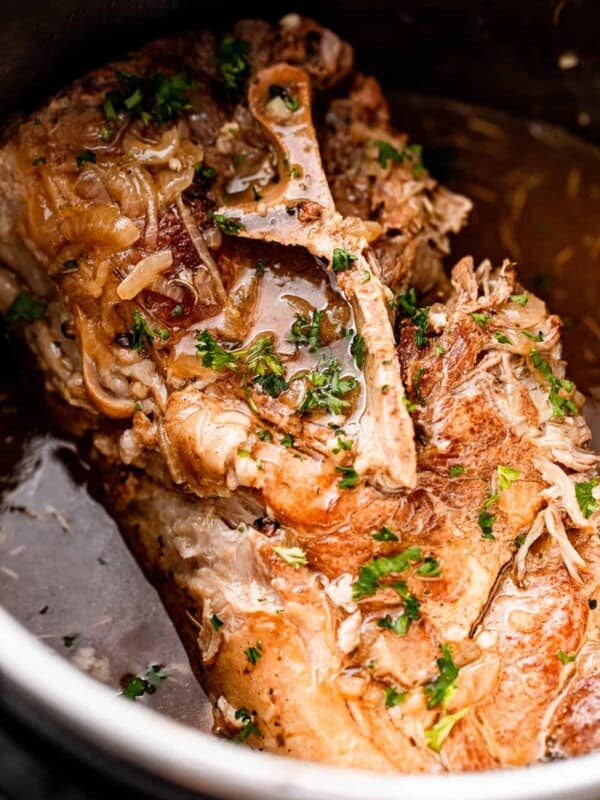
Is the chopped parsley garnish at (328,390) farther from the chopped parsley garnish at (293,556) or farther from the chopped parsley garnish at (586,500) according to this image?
the chopped parsley garnish at (586,500)

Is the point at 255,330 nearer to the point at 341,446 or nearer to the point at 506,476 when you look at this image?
the point at 341,446

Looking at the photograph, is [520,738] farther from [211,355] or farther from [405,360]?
[211,355]

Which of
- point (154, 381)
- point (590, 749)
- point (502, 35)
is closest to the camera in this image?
point (590, 749)

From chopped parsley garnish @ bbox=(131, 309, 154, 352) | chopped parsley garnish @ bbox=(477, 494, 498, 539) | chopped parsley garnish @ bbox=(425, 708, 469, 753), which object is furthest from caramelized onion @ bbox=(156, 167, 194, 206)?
chopped parsley garnish @ bbox=(425, 708, 469, 753)

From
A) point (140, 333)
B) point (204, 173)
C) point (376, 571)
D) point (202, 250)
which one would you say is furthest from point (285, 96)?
point (376, 571)

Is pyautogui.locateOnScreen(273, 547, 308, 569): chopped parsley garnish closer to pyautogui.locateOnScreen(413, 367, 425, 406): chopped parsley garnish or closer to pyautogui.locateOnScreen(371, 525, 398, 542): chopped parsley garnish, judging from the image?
pyautogui.locateOnScreen(371, 525, 398, 542): chopped parsley garnish

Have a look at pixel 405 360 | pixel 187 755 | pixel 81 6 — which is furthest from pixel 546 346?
pixel 81 6
